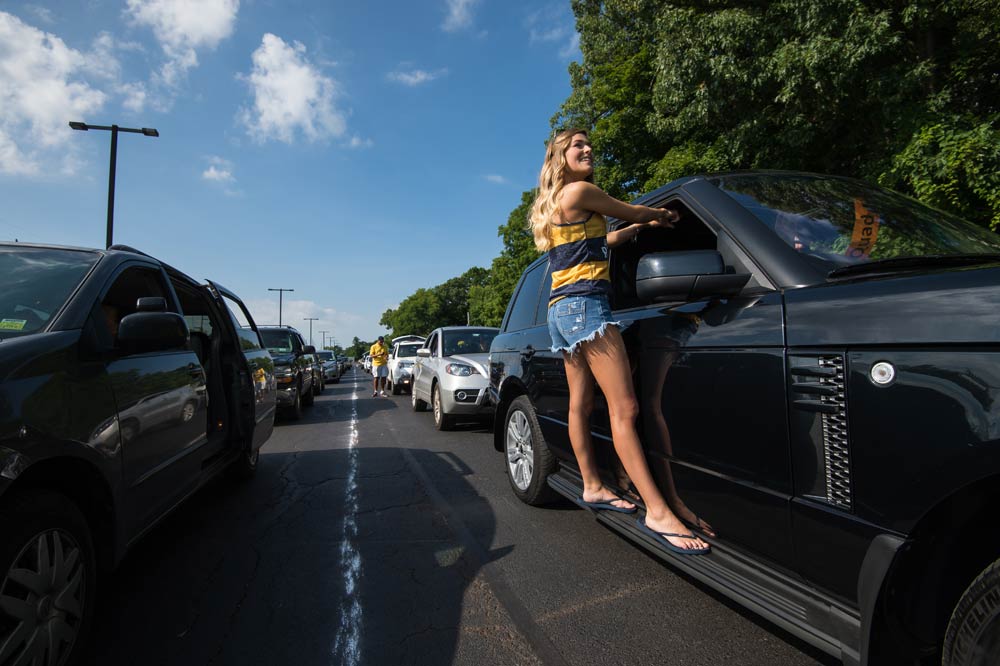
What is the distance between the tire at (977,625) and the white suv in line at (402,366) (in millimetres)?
15015

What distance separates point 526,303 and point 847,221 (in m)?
2.60

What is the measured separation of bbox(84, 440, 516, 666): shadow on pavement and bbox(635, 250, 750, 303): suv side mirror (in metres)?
1.51

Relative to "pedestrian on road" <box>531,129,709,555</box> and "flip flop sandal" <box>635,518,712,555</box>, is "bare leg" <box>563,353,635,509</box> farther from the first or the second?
"flip flop sandal" <box>635,518,712,555</box>

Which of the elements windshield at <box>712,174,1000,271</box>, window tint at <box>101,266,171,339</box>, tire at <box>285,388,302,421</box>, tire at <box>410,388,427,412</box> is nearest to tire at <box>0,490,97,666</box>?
window tint at <box>101,266,171,339</box>

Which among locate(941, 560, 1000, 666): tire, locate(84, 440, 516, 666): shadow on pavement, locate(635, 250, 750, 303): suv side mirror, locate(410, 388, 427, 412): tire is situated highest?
locate(635, 250, 750, 303): suv side mirror

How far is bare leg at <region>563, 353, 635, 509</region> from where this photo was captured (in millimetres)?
2879

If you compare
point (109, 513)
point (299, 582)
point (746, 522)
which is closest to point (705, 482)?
point (746, 522)

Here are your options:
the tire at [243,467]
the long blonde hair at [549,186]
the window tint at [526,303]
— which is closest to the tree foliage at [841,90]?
the window tint at [526,303]

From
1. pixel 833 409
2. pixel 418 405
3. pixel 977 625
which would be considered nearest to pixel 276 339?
pixel 418 405

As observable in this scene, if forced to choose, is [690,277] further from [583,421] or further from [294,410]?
[294,410]

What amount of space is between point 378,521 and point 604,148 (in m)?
15.9

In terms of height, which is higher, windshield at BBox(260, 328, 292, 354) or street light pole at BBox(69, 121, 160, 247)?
street light pole at BBox(69, 121, 160, 247)

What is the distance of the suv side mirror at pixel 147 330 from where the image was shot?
238 cm

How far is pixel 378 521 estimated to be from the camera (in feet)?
12.7
